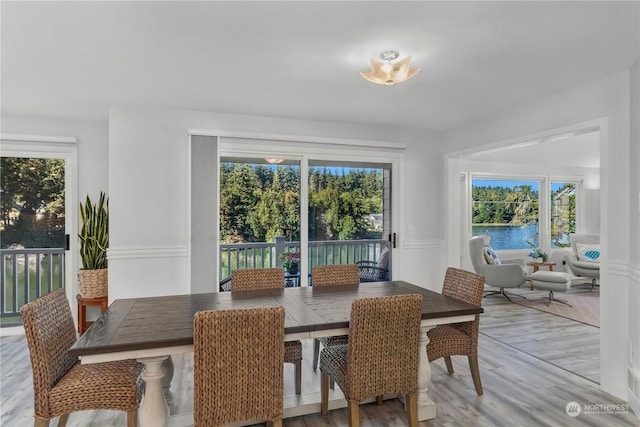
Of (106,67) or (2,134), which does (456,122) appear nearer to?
(106,67)

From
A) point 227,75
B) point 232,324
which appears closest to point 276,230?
point 227,75

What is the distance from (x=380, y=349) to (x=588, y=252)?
20.4ft

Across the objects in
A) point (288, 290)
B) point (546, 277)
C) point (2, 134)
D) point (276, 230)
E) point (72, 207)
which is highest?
point (2, 134)

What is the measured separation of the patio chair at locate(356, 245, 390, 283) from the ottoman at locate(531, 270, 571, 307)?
8.32 feet

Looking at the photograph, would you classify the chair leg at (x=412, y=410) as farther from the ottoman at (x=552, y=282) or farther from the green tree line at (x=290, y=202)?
the ottoman at (x=552, y=282)

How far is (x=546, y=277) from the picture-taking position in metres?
5.52

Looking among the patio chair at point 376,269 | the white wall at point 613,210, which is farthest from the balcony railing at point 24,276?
the white wall at point 613,210

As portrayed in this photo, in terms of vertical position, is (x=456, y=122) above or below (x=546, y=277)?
above

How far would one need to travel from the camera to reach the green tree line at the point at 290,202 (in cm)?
421

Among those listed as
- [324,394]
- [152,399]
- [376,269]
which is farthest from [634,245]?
[152,399]

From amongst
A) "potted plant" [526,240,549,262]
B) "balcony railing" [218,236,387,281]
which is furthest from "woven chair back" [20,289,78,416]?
"potted plant" [526,240,549,262]

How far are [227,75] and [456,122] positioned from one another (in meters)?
2.78

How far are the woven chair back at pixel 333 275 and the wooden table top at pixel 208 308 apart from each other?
136mm

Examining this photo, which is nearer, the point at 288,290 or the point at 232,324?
the point at 232,324
